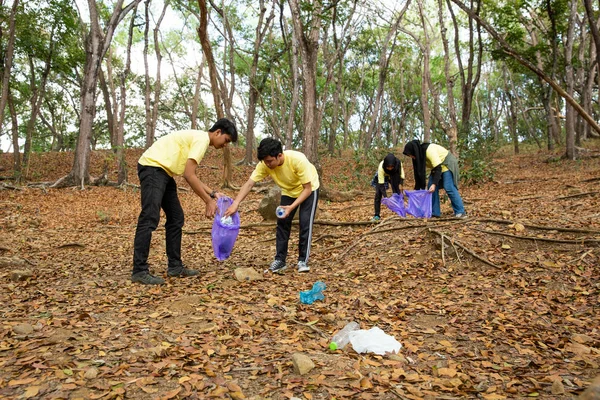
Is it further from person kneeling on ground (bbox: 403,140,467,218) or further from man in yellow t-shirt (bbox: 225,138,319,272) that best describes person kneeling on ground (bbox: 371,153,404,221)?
man in yellow t-shirt (bbox: 225,138,319,272)

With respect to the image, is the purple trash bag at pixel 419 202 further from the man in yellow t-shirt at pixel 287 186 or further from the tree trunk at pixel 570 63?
the tree trunk at pixel 570 63

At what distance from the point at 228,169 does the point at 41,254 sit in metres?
7.97

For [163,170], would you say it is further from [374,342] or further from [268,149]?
[374,342]

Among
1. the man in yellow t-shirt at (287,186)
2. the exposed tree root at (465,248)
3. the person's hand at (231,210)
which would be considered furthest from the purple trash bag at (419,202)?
the person's hand at (231,210)

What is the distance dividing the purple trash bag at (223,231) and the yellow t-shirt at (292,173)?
0.53 metres

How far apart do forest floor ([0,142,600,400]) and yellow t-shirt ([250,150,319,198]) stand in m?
1.02

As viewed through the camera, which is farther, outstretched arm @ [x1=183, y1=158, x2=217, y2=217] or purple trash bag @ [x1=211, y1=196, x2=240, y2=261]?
purple trash bag @ [x1=211, y1=196, x2=240, y2=261]

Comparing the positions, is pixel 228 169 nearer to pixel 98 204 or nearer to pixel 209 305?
pixel 98 204

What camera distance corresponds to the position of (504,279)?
435 centimetres

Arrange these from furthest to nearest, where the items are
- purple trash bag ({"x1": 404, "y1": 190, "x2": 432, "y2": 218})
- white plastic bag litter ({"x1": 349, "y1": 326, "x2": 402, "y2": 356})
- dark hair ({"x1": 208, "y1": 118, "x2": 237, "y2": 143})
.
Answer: purple trash bag ({"x1": 404, "y1": 190, "x2": 432, "y2": 218}) < dark hair ({"x1": 208, "y1": 118, "x2": 237, "y2": 143}) < white plastic bag litter ({"x1": 349, "y1": 326, "x2": 402, "y2": 356})

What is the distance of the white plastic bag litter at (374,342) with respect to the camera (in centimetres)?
294

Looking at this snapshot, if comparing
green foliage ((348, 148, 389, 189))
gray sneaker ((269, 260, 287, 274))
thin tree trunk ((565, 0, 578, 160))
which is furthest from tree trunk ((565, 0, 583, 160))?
gray sneaker ((269, 260, 287, 274))

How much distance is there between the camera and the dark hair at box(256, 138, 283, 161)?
14.1 ft

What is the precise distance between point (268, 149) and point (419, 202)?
3346 millimetres
